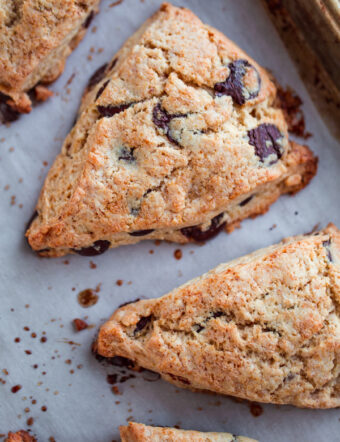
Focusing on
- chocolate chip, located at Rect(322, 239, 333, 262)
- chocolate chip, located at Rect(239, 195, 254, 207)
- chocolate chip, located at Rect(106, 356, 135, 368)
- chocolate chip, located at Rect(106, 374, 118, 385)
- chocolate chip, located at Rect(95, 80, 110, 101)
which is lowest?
chocolate chip, located at Rect(106, 374, 118, 385)

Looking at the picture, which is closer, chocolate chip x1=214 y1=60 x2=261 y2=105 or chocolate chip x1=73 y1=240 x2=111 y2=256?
chocolate chip x1=214 y1=60 x2=261 y2=105

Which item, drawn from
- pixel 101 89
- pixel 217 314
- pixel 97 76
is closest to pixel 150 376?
pixel 217 314

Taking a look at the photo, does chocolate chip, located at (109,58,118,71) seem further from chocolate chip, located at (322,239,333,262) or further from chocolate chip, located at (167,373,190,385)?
chocolate chip, located at (167,373,190,385)

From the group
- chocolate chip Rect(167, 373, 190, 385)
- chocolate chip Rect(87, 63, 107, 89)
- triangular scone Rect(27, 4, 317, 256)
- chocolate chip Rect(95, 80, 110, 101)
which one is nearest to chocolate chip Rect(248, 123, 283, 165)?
triangular scone Rect(27, 4, 317, 256)

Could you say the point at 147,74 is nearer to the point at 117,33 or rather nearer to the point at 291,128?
the point at 117,33

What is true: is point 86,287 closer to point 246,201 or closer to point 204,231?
point 204,231

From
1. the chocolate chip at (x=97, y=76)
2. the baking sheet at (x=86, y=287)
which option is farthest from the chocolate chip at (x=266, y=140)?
the chocolate chip at (x=97, y=76)

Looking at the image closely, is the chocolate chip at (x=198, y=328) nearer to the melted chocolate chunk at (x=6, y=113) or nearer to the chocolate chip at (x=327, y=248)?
the chocolate chip at (x=327, y=248)

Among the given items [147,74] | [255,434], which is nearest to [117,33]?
[147,74]
